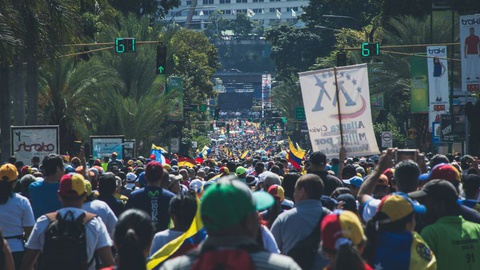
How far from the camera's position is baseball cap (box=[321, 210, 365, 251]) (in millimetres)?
5285

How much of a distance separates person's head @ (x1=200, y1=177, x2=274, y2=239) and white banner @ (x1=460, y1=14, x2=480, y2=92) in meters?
29.6

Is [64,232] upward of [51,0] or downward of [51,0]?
downward

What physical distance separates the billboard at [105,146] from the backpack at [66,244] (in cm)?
3033

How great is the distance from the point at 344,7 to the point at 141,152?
32.6 meters

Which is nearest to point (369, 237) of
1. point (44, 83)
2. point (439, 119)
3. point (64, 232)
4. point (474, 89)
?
point (64, 232)

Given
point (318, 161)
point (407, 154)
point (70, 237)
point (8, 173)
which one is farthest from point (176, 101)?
point (70, 237)

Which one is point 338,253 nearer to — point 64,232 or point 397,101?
point 64,232

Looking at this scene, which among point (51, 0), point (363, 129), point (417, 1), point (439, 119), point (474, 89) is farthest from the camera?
point (417, 1)

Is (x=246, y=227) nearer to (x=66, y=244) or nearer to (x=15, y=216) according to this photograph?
(x=66, y=244)

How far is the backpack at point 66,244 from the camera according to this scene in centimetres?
744

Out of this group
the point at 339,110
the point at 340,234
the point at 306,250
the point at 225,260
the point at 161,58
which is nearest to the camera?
the point at 225,260

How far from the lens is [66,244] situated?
747 cm

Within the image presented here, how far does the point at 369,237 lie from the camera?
6.63 m

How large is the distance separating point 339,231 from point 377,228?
1.36m
